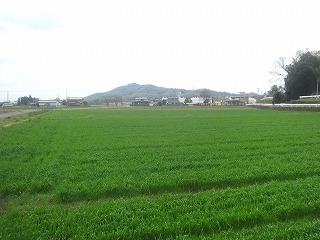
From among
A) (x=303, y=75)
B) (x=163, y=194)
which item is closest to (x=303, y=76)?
(x=303, y=75)

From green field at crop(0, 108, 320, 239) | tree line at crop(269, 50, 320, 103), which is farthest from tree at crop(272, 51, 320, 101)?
green field at crop(0, 108, 320, 239)

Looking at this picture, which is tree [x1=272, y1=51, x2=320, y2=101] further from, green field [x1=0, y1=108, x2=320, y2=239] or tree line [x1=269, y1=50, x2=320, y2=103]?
green field [x1=0, y1=108, x2=320, y2=239]

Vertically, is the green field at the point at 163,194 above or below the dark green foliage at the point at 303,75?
below

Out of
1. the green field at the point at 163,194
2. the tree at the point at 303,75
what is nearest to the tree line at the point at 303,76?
the tree at the point at 303,75

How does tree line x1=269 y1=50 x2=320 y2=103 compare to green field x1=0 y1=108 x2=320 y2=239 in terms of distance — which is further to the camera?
tree line x1=269 y1=50 x2=320 y2=103

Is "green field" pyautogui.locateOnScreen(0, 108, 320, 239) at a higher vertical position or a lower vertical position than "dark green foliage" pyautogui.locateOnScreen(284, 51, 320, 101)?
lower

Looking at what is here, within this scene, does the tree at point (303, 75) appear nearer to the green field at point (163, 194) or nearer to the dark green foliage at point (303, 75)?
the dark green foliage at point (303, 75)

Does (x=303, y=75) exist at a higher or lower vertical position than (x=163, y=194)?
higher

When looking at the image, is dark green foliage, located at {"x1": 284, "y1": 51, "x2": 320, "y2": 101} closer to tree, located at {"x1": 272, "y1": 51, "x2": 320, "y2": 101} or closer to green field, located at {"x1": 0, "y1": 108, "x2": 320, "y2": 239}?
tree, located at {"x1": 272, "y1": 51, "x2": 320, "y2": 101}

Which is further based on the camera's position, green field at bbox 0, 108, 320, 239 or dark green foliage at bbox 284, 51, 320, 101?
dark green foliage at bbox 284, 51, 320, 101

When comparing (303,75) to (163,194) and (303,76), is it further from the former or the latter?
(163,194)

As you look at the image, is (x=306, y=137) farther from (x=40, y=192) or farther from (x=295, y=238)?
(x=40, y=192)

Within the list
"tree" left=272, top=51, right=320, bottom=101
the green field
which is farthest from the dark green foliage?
the green field

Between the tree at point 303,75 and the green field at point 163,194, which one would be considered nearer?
the green field at point 163,194
